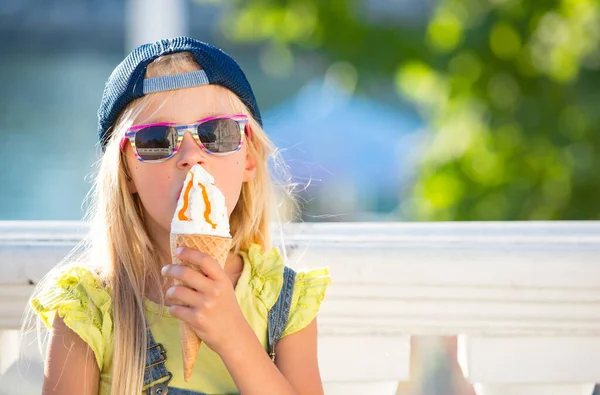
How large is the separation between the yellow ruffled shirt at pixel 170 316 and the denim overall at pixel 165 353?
0.01 metres

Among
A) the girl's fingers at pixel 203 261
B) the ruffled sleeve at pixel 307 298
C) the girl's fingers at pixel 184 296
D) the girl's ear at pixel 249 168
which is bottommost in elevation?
the girl's fingers at pixel 184 296

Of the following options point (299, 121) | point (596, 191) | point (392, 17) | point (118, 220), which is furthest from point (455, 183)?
point (299, 121)

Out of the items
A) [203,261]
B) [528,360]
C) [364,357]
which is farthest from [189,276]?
[528,360]

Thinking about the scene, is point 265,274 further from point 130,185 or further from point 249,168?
point 130,185

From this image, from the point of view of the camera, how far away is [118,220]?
2.13 metres

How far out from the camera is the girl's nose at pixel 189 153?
1944mm

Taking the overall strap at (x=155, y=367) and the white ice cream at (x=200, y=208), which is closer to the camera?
the white ice cream at (x=200, y=208)

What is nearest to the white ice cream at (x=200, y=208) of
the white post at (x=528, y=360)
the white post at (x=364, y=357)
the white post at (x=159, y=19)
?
the white post at (x=364, y=357)

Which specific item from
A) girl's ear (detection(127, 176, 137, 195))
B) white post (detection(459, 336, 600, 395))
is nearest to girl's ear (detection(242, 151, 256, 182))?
girl's ear (detection(127, 176, 137, 195))

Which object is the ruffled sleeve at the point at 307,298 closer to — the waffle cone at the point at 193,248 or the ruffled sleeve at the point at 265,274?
the ruffled sleeve at the point at 265,274

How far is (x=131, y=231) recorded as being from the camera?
2158 mm

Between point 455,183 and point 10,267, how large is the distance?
13.5ft

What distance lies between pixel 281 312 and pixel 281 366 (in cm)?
13

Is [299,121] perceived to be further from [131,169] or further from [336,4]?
[131,169]
